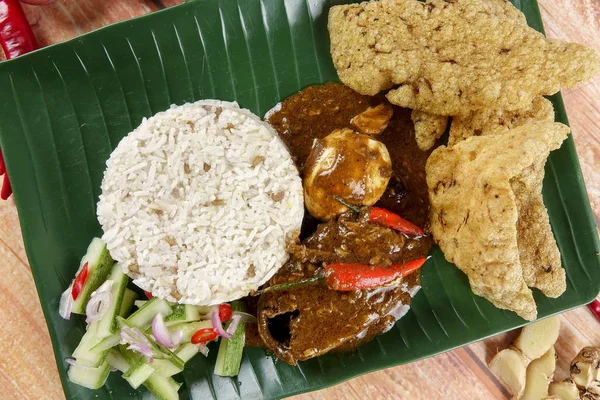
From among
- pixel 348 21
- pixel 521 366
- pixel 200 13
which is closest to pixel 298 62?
pixel 348 21

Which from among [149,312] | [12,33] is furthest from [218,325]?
[12,33]

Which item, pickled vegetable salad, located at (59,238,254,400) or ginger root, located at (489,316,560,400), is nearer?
pickled vegetable salad, located at (59,238,254,400)

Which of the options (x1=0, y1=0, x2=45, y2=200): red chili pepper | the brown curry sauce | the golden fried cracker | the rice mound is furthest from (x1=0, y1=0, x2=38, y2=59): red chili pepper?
the golden fried cracker

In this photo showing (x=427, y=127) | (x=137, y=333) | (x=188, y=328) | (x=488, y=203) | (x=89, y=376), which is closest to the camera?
(x=488, y=203)

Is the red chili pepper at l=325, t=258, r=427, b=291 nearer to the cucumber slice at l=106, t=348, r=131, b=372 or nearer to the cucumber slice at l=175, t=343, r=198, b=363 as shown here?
the cucumber slice at l=175, t=343, r=198, b=363

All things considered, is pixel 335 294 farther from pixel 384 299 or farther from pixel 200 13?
pixel 200 13

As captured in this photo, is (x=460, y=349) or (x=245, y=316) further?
(x=460, y=349)

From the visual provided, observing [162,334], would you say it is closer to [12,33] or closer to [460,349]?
[460,349]
